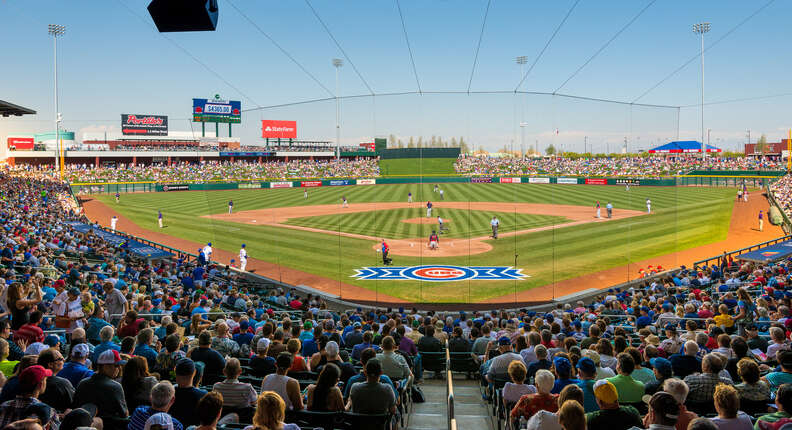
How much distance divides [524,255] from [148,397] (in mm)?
22826

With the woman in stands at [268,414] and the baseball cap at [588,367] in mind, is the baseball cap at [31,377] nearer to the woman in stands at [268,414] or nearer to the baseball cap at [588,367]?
the woman in stands at [268,414]

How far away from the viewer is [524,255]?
25.8 metres

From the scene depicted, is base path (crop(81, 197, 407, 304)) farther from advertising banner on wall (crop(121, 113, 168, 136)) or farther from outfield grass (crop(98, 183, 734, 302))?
advertising banner on wall (crop(121, 113, 168, 136))

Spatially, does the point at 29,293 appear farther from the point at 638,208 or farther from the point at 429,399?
the point at 638,208

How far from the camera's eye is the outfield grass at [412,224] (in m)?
32.8

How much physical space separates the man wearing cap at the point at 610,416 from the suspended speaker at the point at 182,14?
612 cm

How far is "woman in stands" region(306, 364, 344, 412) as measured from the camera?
5172 millimetres

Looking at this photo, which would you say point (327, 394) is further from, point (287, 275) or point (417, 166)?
point (417, 166)

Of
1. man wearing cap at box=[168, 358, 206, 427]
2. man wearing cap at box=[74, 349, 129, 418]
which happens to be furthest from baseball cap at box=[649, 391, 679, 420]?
man wearing cap at box=[74, 349, 129, 418]

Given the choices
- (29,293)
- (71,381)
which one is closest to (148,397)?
(71,381)

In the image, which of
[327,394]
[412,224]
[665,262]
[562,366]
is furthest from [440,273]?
[327,394]

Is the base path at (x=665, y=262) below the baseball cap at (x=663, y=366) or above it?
below

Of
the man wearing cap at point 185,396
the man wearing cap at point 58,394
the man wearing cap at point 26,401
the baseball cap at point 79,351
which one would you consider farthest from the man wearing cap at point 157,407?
the baseball cap at point 79,351

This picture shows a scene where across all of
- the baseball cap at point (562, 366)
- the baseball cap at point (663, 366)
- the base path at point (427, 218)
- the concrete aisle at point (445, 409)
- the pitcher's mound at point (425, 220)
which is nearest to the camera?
the baseball cap at point (562, 366)
